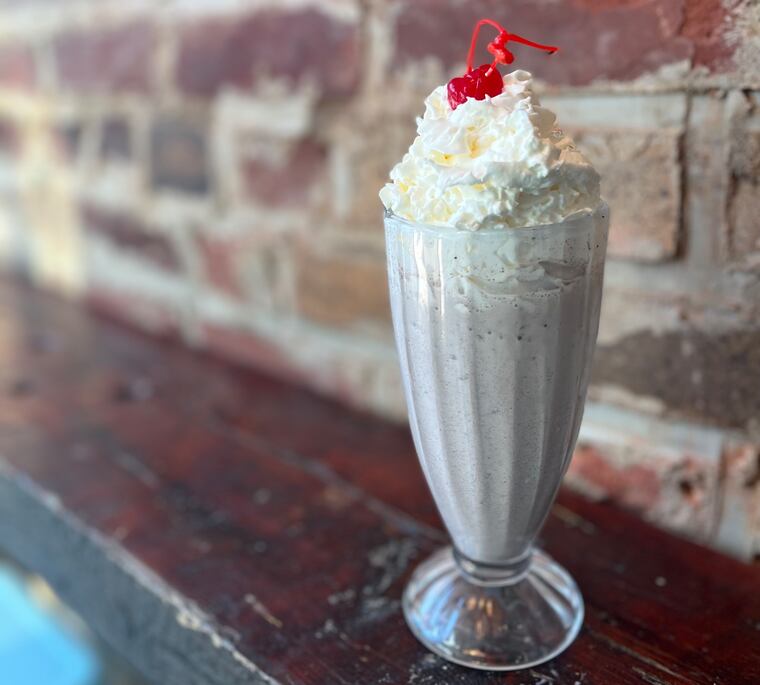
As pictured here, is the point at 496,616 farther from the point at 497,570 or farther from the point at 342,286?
the point at 342,286

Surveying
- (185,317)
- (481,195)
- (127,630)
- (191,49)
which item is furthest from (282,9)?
(127,630)

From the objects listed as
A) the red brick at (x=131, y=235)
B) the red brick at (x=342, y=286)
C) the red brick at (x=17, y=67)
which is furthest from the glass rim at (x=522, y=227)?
the red brick at (x=17, y=67)

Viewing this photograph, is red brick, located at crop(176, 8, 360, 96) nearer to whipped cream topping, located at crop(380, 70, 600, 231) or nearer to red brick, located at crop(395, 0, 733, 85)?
red brick, located at crop(395, 0, 733, 85)

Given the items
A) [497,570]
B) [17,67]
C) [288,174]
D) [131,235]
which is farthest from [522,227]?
[17,67]

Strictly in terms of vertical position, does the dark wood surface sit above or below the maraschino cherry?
below

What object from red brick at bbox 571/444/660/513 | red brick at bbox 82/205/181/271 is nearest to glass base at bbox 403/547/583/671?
red brick at bbox 571/444/660/513

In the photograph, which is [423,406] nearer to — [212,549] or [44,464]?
[212,549]

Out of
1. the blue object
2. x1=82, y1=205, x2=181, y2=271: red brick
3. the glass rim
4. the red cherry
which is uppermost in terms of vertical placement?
the red cherry
